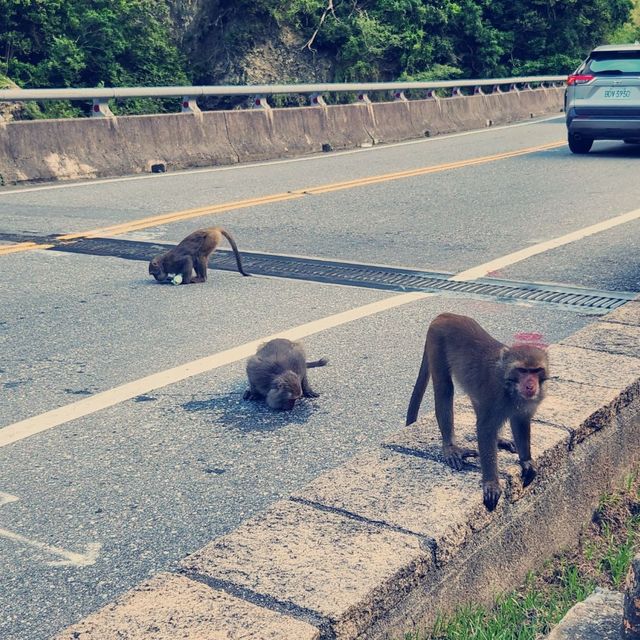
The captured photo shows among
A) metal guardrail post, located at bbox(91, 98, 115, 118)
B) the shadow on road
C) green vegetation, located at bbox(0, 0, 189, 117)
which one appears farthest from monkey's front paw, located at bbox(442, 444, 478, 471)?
green vegetation, located at bbox(0, 0, 189, 117)

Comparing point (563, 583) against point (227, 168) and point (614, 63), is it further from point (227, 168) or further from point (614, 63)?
point (614, 63)

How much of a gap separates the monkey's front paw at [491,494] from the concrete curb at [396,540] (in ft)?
0.09

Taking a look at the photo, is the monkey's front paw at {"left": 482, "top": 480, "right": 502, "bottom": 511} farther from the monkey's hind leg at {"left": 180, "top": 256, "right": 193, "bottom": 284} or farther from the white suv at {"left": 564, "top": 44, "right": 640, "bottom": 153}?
the white suv at {"left": 564, "top": 44, "right": 640, "bottom": 153}

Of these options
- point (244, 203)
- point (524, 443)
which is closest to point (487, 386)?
point (524, 443)

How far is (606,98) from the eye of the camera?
17.7 m

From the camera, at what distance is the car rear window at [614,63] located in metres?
17.8

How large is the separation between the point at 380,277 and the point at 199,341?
7.15 ft

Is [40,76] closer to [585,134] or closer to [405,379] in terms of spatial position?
[585,134]

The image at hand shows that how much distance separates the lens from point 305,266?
8.65 m

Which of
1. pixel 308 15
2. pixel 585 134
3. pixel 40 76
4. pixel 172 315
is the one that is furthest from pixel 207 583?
pixel 308 15

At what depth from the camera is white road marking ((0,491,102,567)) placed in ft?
12.0

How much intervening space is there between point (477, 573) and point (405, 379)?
232cm

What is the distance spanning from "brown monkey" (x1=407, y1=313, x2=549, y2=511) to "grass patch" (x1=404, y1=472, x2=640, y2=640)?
383 mm

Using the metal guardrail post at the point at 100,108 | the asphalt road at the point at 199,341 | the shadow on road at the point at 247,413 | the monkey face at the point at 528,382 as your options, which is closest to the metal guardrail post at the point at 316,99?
the metal guardrail post at the point at 100,108
